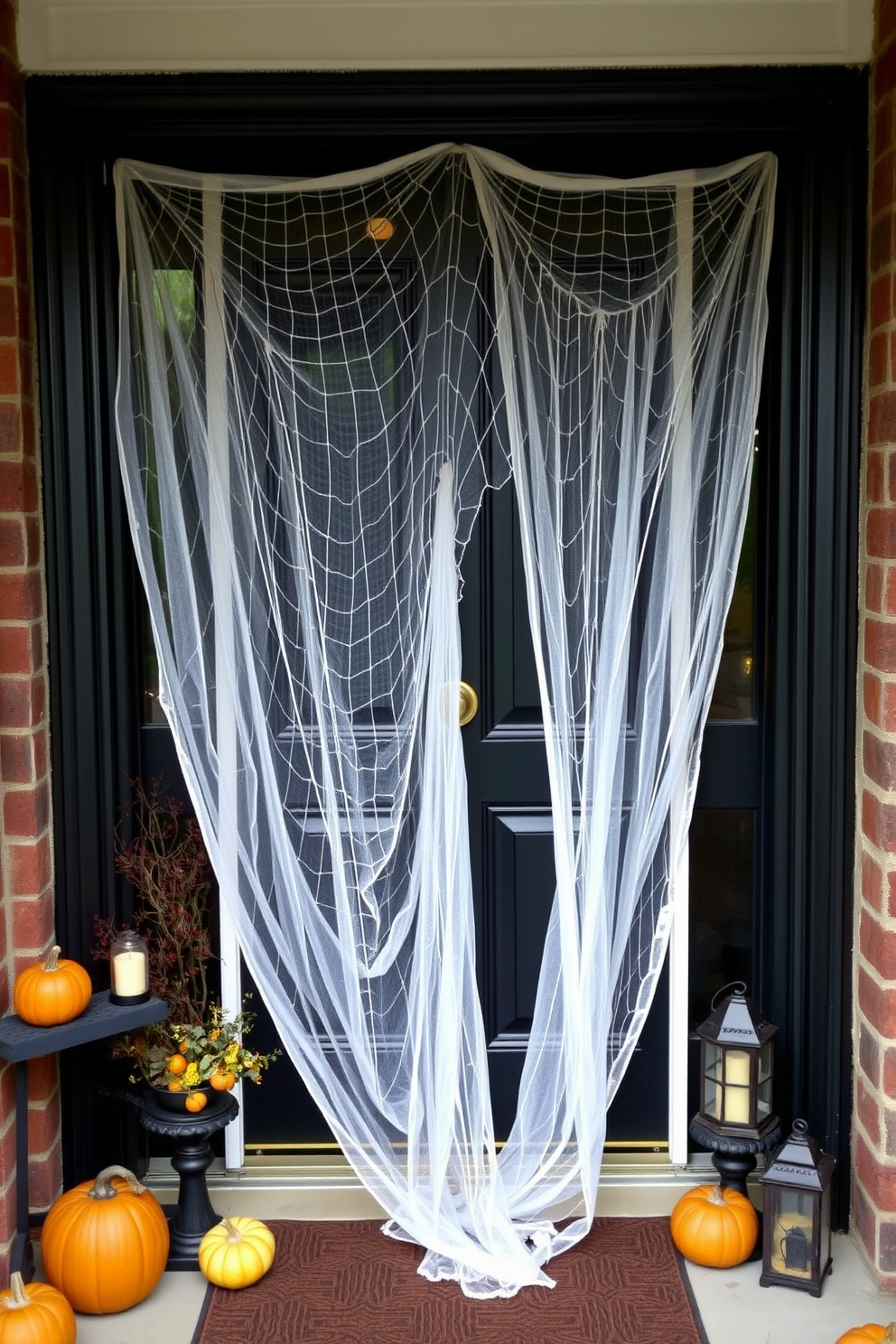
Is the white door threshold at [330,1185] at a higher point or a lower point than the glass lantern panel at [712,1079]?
lower

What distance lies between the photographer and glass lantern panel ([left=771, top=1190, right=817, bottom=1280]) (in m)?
2.25

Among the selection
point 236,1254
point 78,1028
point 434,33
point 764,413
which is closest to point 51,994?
point 78,1028

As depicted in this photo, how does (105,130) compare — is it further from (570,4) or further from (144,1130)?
(144,1130)

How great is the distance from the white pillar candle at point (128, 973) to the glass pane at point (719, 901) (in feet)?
3.43

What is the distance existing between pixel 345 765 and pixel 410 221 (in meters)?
0.97

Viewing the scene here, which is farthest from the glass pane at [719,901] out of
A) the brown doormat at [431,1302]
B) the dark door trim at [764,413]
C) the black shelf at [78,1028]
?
the black shelf at [78,1028]

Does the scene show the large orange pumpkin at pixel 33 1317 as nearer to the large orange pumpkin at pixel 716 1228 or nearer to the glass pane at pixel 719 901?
the large orange pumpkin at pixel 716 1228

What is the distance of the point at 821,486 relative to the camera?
2.36 meters

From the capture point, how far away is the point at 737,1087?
2.35 metres

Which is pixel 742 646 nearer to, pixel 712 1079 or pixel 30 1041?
pixel 712 1079

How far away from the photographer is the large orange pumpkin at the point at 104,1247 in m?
2.18

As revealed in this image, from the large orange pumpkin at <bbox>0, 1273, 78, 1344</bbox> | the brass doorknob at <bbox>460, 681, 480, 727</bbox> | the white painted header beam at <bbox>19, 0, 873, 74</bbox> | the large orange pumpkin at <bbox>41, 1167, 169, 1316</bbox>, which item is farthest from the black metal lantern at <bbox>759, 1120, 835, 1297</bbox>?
the white painted header beam at <bbox>19, 0, 873, 74</bbox>

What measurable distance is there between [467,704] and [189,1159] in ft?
3.11

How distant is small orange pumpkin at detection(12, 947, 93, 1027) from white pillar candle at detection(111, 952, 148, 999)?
0.20ft
